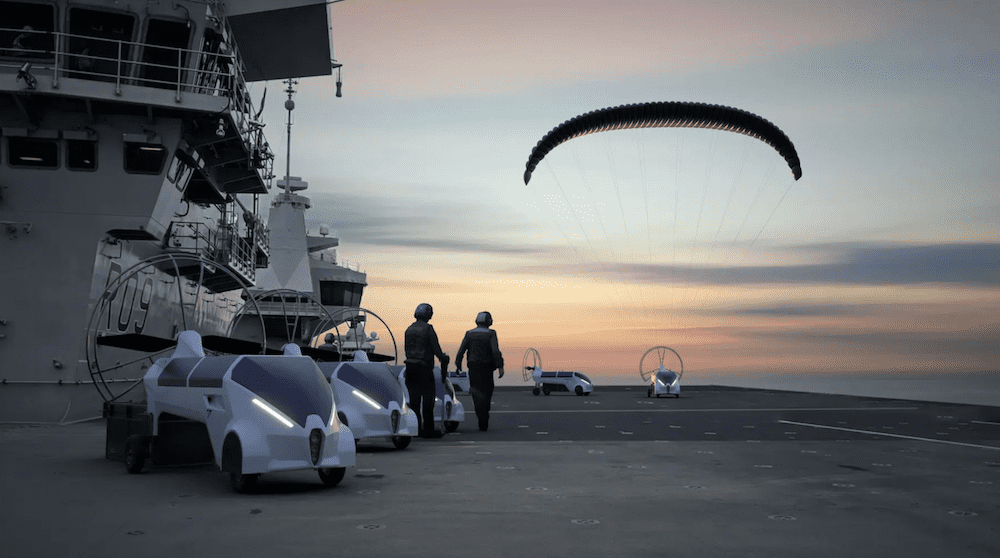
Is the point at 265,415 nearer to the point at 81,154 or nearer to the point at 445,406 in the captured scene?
the point at 445,406

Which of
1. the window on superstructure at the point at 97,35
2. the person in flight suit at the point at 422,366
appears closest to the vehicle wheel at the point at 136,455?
the person in flight suit at the point at 422,366

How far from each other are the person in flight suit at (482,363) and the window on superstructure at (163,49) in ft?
39.7

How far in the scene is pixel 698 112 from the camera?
1171 inches

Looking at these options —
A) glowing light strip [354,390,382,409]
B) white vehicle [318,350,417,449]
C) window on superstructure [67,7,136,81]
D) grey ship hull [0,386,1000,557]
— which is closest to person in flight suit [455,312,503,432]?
grey ship hull [0,386,1000,557]

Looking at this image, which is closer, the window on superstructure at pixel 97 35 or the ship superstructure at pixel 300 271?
the window on superstructure at pixel 97 35

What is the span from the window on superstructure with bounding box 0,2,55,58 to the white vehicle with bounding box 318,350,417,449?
49.2 feet

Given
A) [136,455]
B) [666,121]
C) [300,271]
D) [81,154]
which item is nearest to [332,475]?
[136,455]

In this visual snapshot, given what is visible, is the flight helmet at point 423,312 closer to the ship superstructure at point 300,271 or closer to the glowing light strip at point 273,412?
the glowing light strip at point 273,412

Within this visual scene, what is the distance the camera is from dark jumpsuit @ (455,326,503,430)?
17.4 m

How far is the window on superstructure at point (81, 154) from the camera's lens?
2134 centimetres

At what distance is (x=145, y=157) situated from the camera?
22.1 m

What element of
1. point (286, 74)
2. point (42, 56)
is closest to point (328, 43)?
point (286, 74)

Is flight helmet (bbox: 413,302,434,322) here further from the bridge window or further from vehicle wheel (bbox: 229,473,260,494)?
the bridge window

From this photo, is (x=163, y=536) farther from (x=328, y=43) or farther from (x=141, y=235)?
(x=328, y=43)
